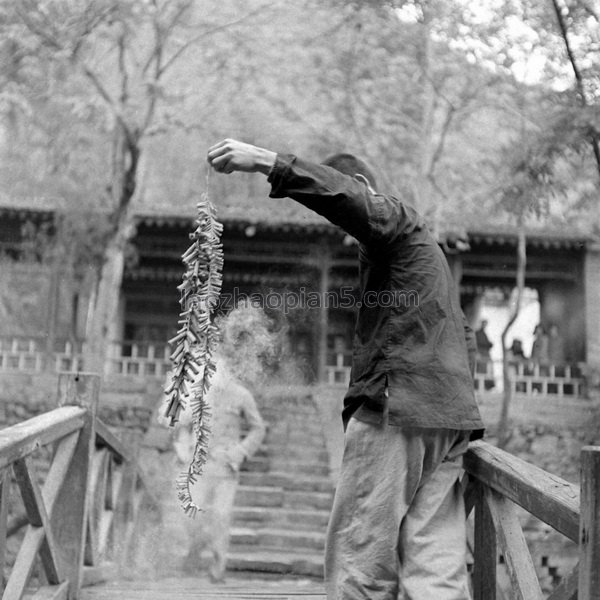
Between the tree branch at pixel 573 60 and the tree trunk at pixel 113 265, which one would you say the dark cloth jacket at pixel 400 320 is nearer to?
the tree branch at pixel 573 60

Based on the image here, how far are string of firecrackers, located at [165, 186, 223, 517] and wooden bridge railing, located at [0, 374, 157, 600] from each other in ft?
2.03

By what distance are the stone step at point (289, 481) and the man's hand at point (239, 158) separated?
743 centimetres

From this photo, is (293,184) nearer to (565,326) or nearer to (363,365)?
(363,365)

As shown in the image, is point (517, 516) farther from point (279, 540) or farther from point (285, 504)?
point (285, 504)

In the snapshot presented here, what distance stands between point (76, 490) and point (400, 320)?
7.01 ft

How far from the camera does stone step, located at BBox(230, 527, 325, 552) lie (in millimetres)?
7961

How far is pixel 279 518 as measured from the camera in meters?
8.58

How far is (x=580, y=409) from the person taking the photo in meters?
13.3

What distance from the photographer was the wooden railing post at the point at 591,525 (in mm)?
1666

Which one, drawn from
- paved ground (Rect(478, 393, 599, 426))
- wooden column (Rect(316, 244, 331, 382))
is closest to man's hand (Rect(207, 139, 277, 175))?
wooden column (Rect(316, 244, 331, 382))

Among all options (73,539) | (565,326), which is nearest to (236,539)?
(73,539)

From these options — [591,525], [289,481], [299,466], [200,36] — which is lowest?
[289,481]

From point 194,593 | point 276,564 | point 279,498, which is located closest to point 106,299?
point 279,498

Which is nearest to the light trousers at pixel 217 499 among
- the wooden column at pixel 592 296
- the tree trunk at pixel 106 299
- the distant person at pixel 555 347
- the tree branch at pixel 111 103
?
the tree branch at pixel 111 103
